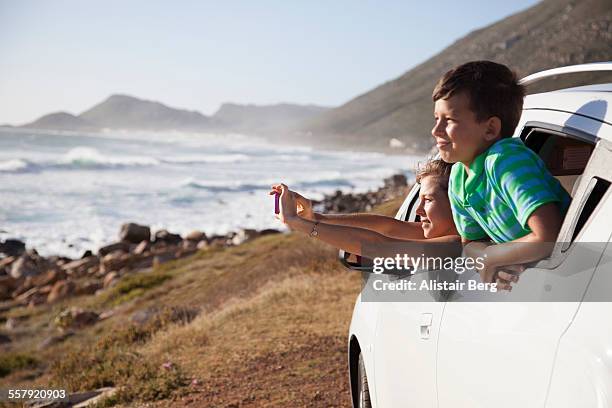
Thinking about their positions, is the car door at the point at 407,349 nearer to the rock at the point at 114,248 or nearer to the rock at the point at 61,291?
the rock at the point at 61,291

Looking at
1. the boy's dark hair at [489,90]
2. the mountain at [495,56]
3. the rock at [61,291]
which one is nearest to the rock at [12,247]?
the rock at [61,291]

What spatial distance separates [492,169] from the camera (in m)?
2.52

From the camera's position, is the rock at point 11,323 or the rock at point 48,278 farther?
the rock at point 48,278

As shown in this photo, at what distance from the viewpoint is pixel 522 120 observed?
3.11m

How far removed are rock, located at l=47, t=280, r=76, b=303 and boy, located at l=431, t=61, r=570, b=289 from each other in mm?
18106

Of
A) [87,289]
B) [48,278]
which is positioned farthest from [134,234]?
[87,289]

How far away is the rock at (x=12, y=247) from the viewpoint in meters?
30.7

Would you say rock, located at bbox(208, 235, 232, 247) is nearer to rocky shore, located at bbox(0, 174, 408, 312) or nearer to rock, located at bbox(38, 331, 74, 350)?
rocky shore, located at bbox(0, 174, 408, 312)

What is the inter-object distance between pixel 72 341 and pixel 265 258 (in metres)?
4.23

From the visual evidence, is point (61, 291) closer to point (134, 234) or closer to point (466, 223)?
point (134, 234)

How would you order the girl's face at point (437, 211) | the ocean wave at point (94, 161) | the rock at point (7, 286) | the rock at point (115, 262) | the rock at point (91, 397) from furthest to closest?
the ocean wave at point (94, 161)
the rock at point (115, 262)
the rock at point (7, 286)
the rock at point (91, 397)
the girl's face at point (437, 211)

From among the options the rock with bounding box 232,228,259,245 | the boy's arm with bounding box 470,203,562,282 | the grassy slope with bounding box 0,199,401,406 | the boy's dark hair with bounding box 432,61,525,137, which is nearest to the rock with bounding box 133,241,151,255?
the rock with bounding box 232,228,259,245

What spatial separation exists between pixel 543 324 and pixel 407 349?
1.13 metres

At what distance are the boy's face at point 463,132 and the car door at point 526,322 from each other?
431mm
